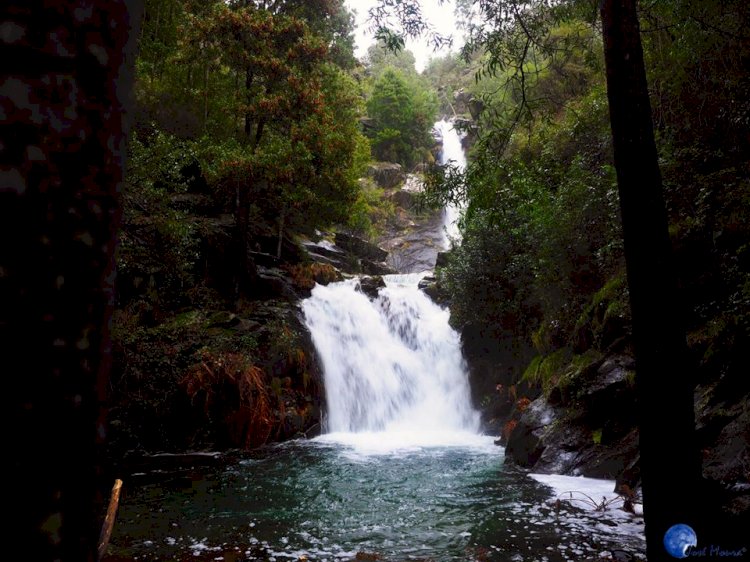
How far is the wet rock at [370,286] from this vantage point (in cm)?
1825

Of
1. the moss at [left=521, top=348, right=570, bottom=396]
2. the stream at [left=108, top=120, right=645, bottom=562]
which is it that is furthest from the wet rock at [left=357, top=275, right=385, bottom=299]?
the moss at [left=521, top=348, right=570, bottom=396]

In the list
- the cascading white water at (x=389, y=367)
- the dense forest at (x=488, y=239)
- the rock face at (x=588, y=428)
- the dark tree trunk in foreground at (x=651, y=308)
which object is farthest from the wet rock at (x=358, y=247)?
the dark tree trunk in foreground at (x=651, y=308)

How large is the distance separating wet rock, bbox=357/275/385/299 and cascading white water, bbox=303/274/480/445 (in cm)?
24

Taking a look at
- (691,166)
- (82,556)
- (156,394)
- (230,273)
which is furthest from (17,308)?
(230,273)

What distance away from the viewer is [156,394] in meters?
11.1

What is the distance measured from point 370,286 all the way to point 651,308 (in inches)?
605

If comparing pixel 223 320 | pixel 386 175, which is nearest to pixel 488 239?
pixel 223 320

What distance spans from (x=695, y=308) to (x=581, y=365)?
2433mm

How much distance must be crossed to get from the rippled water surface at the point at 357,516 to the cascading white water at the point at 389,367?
4.35m

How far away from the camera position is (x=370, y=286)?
18.6 meters

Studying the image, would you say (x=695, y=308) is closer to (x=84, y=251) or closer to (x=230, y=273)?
(x=84, y=251)

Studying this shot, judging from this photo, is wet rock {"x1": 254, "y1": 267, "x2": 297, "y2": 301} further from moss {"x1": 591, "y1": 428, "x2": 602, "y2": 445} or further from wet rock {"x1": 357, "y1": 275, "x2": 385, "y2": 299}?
moss {"x1": 591, "y1": 428, "x2": 602, "y2": 445}

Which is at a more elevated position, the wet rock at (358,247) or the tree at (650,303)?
the wet rock at (358,247)

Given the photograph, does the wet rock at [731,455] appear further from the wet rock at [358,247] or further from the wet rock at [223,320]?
the wet rock at [358,247]
